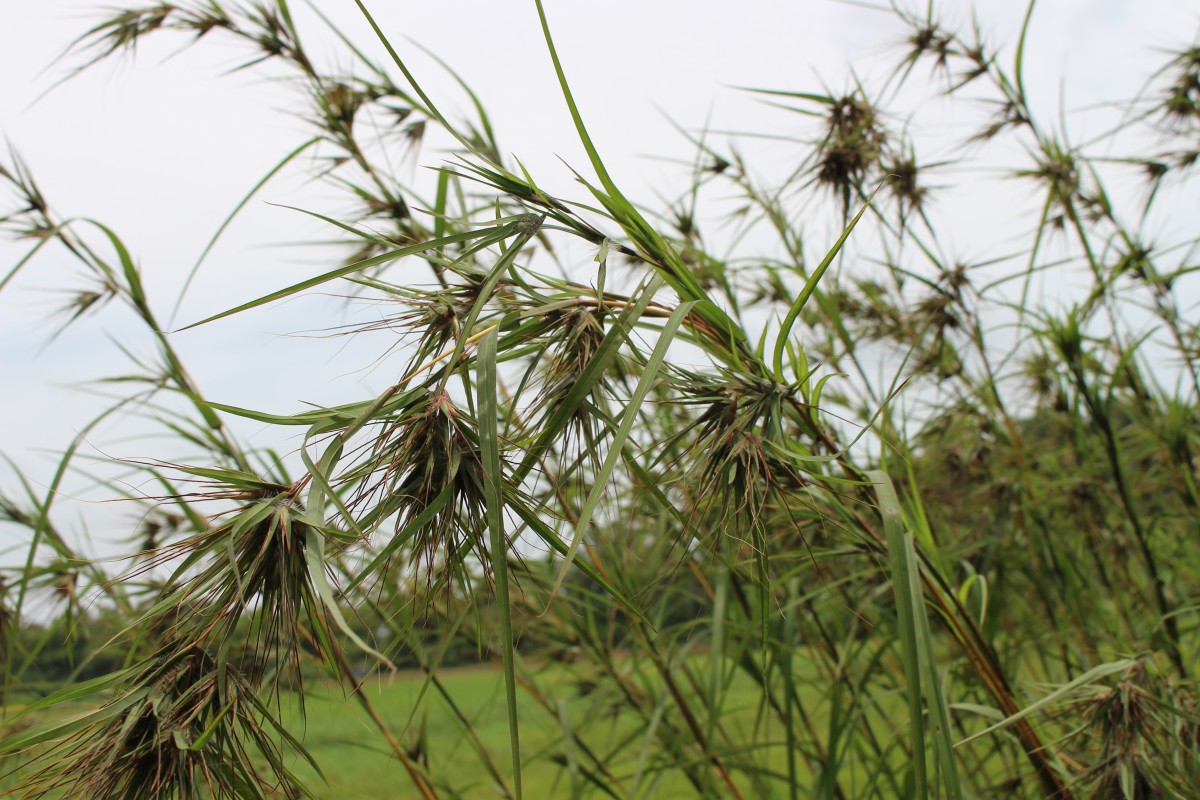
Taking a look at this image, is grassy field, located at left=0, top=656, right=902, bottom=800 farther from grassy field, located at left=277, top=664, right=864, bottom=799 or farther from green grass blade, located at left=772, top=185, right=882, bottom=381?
green grass blade, located at left=772, top=185, right=882, bottom=381

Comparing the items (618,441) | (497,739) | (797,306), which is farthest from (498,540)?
(497,739)

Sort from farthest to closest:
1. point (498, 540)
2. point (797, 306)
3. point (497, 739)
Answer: point (497, 739) < point (797, 306) < point (498, 540)

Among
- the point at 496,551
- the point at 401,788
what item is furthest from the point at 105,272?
the point at 401,788

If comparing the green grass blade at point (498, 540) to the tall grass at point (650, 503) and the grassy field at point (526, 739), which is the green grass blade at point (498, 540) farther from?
the grassy field at point (526, 739)

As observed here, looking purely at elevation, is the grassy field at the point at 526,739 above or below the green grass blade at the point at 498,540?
below

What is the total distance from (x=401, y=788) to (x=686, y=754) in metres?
1.34

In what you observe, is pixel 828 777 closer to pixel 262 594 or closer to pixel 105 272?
pixel 262 594

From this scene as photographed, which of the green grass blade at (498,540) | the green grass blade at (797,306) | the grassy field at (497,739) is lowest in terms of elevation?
the grassy field at (497,739)

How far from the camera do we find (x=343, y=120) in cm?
115

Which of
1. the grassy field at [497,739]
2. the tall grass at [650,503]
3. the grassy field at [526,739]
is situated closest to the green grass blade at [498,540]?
the tall grass at [650,503]

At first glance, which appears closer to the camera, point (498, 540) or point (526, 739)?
point (498, 540)

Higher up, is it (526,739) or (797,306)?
(797,306)

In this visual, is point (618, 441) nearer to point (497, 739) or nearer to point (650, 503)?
point (650, 503)

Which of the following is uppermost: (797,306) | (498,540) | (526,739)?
(797,306)
